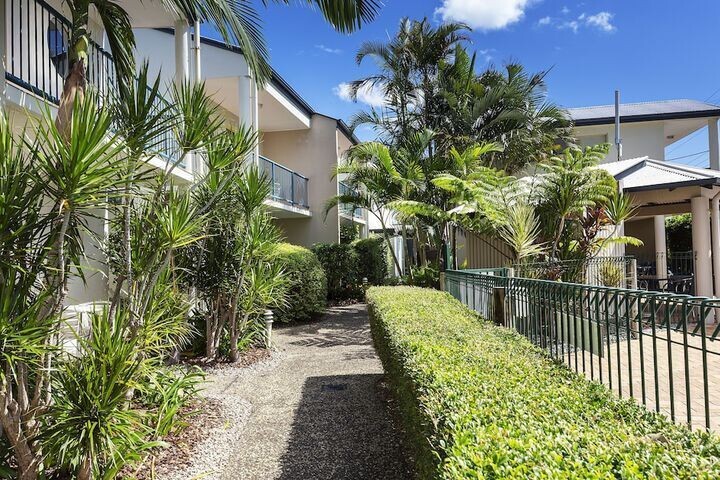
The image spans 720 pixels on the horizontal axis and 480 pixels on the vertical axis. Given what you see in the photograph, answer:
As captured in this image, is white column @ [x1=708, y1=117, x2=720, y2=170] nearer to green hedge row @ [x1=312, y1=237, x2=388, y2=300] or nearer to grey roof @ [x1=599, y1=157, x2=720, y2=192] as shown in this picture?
grey roof @ [x1=599, y1=157, x2=720, y2=192]

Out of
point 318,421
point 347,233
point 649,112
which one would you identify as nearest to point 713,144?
point 649,112

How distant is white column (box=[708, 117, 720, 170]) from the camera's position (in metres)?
18.4

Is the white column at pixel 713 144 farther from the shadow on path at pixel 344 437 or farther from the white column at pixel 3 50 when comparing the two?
the white column at pixel 3 50

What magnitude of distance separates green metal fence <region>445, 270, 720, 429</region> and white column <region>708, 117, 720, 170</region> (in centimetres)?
1529

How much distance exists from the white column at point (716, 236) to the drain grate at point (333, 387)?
975 cm

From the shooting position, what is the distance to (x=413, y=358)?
3.49 meters

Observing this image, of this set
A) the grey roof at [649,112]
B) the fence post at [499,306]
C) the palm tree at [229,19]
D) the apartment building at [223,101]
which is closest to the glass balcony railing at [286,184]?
the apartment building at [223,101]

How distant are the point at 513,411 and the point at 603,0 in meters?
15.5

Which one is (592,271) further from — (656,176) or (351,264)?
(351,264)

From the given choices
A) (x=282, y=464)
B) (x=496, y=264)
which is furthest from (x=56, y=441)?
(x=496, y=264)

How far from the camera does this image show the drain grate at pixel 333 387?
20.7 feet

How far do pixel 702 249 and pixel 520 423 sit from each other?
11.2 m

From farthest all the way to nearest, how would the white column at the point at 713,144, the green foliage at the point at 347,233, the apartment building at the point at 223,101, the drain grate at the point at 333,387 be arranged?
the green foliage at the point at 347,233 → the white column at the point at 713,144 → the apartment building at the point at 223,101 → the drain grate at the point at 333,387

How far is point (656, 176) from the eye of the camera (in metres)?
10.5
